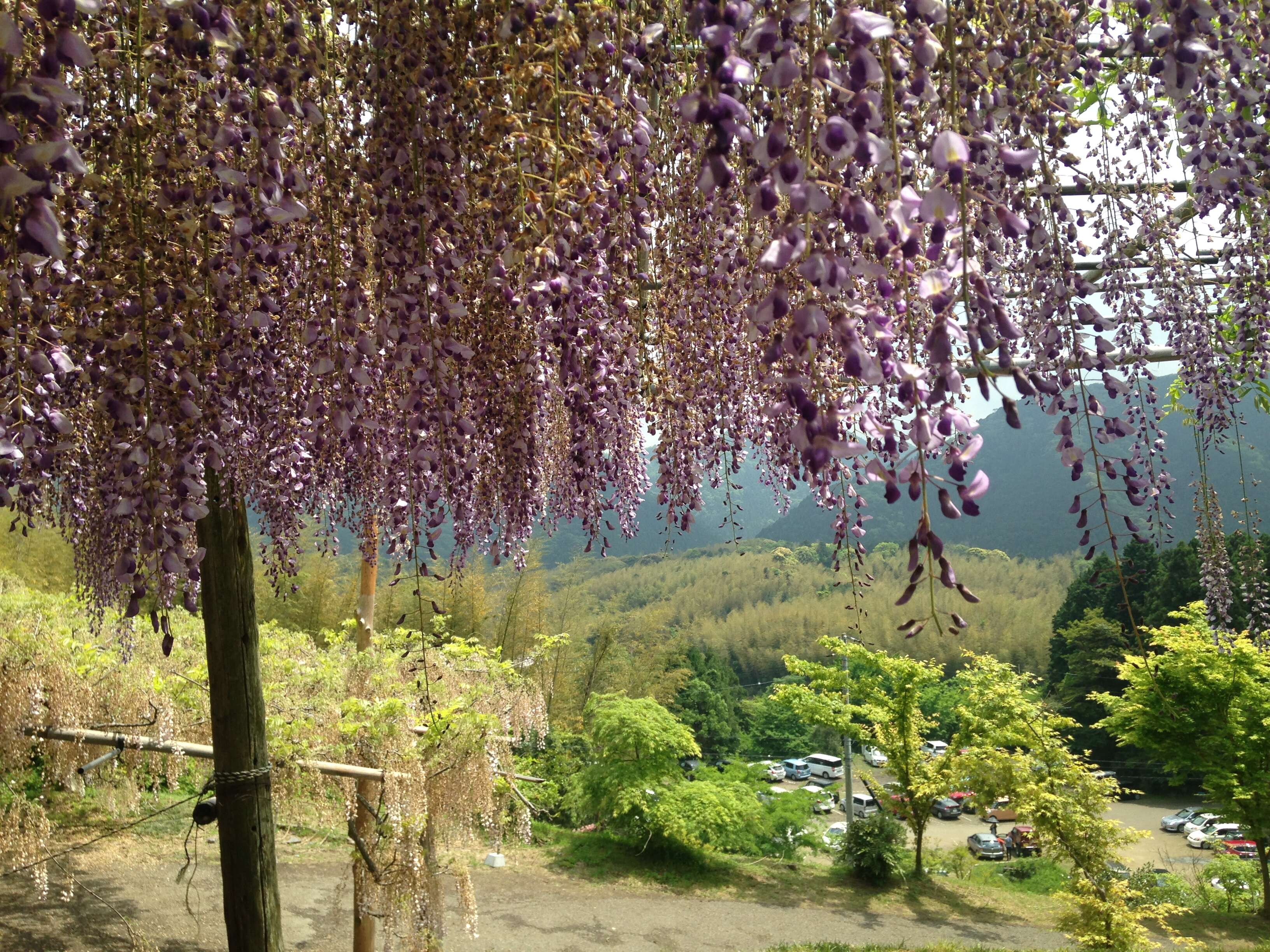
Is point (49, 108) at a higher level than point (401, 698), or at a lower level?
higher

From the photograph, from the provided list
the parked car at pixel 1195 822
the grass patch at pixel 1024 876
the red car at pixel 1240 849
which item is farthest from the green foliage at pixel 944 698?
the parked car at pixel 1195 822

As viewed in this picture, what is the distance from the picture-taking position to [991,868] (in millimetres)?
12680

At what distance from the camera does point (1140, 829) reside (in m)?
13.8

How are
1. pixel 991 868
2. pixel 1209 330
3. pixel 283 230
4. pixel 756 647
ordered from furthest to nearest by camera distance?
pixel 756 647
pixel 991 868
pixel 1209 330
pixel 283 230

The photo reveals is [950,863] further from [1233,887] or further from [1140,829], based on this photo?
[1140,829]

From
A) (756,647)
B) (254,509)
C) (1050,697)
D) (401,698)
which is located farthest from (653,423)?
(756,647)

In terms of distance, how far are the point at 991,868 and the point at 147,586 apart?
14.3 meters

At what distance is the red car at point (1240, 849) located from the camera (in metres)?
11.4

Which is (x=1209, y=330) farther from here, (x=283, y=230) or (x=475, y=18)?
(x=283, y=230)

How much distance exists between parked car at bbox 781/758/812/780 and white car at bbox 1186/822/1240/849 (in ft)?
29.7

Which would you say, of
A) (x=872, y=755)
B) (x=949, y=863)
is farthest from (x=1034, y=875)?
(x=872, y=755)

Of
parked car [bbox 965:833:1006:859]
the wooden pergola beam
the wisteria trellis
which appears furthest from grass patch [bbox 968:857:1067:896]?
the wisteria trellis

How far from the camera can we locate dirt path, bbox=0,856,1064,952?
17.4 feet

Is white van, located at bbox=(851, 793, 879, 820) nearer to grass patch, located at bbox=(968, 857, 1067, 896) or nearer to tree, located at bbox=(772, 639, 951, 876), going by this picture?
grass patch, located at bbox=(968, 857, 1067, 896)
